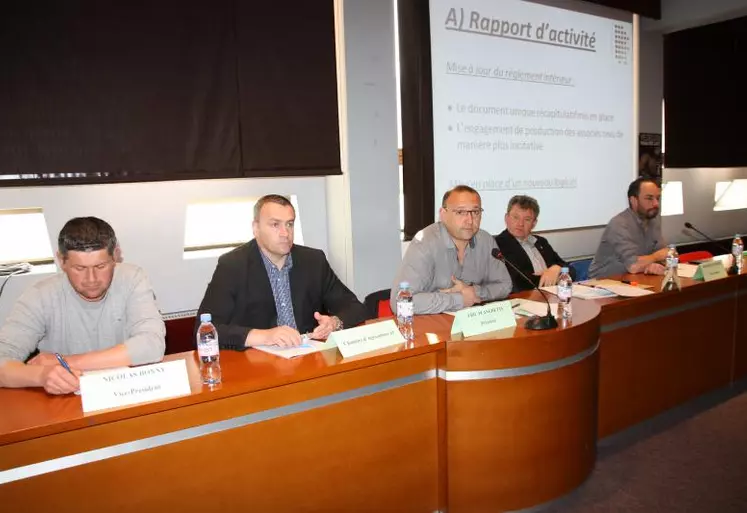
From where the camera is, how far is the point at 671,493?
2.31 m

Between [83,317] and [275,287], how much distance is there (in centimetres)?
76

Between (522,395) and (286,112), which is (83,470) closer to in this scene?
(522,395)

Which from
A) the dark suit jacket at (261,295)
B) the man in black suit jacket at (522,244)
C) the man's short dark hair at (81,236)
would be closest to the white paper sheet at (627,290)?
the man in black suit jacket at (522,244)

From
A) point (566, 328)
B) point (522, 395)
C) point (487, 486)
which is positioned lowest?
point (487, 486)

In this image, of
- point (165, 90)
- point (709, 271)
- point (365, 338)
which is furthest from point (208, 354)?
point (709, 271)

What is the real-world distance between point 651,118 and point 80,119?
508 cm

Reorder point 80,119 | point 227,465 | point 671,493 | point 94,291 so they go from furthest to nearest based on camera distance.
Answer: point 80,119 → point 671,493 → point 94,291 → point 227,465

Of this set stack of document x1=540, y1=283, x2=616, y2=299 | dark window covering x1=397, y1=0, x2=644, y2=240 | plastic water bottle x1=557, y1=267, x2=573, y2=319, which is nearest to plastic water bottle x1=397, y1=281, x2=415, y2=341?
plastic water bottle x1=557, y1=267, x2=573, y2=319

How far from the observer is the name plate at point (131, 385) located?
1414mm

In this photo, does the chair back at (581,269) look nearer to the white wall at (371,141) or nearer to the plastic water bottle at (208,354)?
the white wall at (371,141)

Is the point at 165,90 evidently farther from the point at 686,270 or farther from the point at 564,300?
the point at 686,270

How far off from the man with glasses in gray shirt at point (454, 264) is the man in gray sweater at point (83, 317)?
1.15m

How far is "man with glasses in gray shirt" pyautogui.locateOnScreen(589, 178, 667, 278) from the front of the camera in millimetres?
3541

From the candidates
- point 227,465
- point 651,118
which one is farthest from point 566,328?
point 651,118
